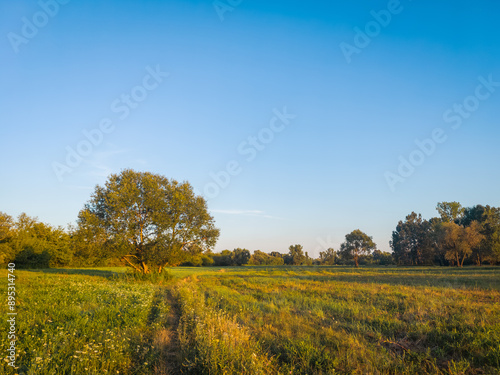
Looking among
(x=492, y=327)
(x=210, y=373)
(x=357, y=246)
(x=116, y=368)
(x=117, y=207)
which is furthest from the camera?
(x=357, y=246)

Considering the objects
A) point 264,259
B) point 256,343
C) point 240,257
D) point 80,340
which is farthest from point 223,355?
point 264,259

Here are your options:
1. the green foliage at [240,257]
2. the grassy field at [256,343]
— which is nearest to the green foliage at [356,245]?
the green foliage at [240,257]

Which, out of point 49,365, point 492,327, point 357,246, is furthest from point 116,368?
point 357,246

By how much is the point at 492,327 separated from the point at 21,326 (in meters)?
13.3

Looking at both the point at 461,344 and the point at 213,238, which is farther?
the point at 213,238

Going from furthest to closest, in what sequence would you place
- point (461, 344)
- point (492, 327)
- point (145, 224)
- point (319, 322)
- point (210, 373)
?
point (145, 224) < point (319, 322) < point (492, 327) < point (461, 344) < point (210, 373)

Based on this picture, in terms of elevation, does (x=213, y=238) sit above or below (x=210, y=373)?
above

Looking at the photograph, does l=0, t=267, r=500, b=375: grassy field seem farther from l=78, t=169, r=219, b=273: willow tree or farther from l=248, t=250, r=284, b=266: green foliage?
l=248, t=250, r=284, b=266: green foliage

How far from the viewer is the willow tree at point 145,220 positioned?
28.3 m

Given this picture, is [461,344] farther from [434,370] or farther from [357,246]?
[357,246]

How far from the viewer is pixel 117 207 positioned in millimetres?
27922

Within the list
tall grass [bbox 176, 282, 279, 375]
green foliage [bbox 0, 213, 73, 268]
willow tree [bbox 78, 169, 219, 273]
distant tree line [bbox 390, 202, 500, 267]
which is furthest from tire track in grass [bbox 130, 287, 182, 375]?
distant tree line [bbox 390, 202, 500, 267]

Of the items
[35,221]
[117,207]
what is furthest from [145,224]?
[35,221]

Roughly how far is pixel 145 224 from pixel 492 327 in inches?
1129
